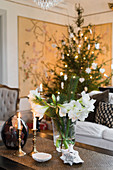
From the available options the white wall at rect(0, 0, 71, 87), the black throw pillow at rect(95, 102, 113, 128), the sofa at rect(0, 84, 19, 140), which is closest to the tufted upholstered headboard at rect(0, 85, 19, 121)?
the sofa at rect(0, 84, 19, 140)

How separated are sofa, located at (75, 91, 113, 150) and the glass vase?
3.90 ft

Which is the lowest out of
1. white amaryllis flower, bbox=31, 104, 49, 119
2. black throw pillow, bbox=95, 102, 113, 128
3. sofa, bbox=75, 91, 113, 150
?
sofa, bbox=75, 91, 113, 150

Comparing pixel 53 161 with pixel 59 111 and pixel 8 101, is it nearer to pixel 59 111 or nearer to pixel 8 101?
pixel 59 111

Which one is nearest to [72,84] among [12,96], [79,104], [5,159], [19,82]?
[79,104]

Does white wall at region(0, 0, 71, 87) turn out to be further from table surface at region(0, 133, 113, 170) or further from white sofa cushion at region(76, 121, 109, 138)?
table surface at region(0, 133, 113, 170)

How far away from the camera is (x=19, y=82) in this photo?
570 centimetres

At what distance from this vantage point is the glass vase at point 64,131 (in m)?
2.24

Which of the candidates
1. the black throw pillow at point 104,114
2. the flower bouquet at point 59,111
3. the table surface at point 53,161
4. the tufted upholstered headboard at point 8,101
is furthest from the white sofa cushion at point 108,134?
the tufted upholstered headboard at point 8,101

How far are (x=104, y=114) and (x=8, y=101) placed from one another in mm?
1934

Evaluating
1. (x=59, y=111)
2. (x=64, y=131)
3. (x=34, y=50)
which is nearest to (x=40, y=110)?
(x=59, y=111)

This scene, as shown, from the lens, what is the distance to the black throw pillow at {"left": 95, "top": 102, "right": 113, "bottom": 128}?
354cm

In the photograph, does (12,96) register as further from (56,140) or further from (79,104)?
(79,104)

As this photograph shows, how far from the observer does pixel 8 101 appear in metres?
4.80

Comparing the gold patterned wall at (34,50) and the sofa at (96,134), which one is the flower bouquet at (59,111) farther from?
the gold patterned wall at (34,50)
